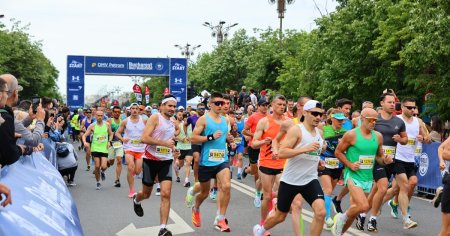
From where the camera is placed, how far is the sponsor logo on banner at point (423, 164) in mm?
14195

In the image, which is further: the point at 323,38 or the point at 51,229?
the point at 323,38

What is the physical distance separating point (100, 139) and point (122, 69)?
102 ft

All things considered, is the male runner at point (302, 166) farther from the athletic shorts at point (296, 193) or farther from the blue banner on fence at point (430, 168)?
the blue banner on fence at point (430, 168)

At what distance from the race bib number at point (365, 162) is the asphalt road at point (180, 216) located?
1123 millimetres

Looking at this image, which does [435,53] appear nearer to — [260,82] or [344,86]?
[344,86]

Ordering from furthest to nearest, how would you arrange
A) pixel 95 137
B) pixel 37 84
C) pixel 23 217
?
pixel 37 84 < pixel 95 137 < pixel 23 217

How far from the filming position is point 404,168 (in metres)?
9.71

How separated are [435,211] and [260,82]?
110 feet

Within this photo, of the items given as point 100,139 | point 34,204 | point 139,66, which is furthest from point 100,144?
point 139,66

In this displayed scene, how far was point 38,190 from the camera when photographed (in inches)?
240

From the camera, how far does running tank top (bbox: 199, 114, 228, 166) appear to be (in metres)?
8.97

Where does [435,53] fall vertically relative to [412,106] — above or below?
above

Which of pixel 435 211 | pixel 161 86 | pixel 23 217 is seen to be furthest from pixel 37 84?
pixel 23 217

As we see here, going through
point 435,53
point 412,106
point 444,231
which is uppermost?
point 435,53
